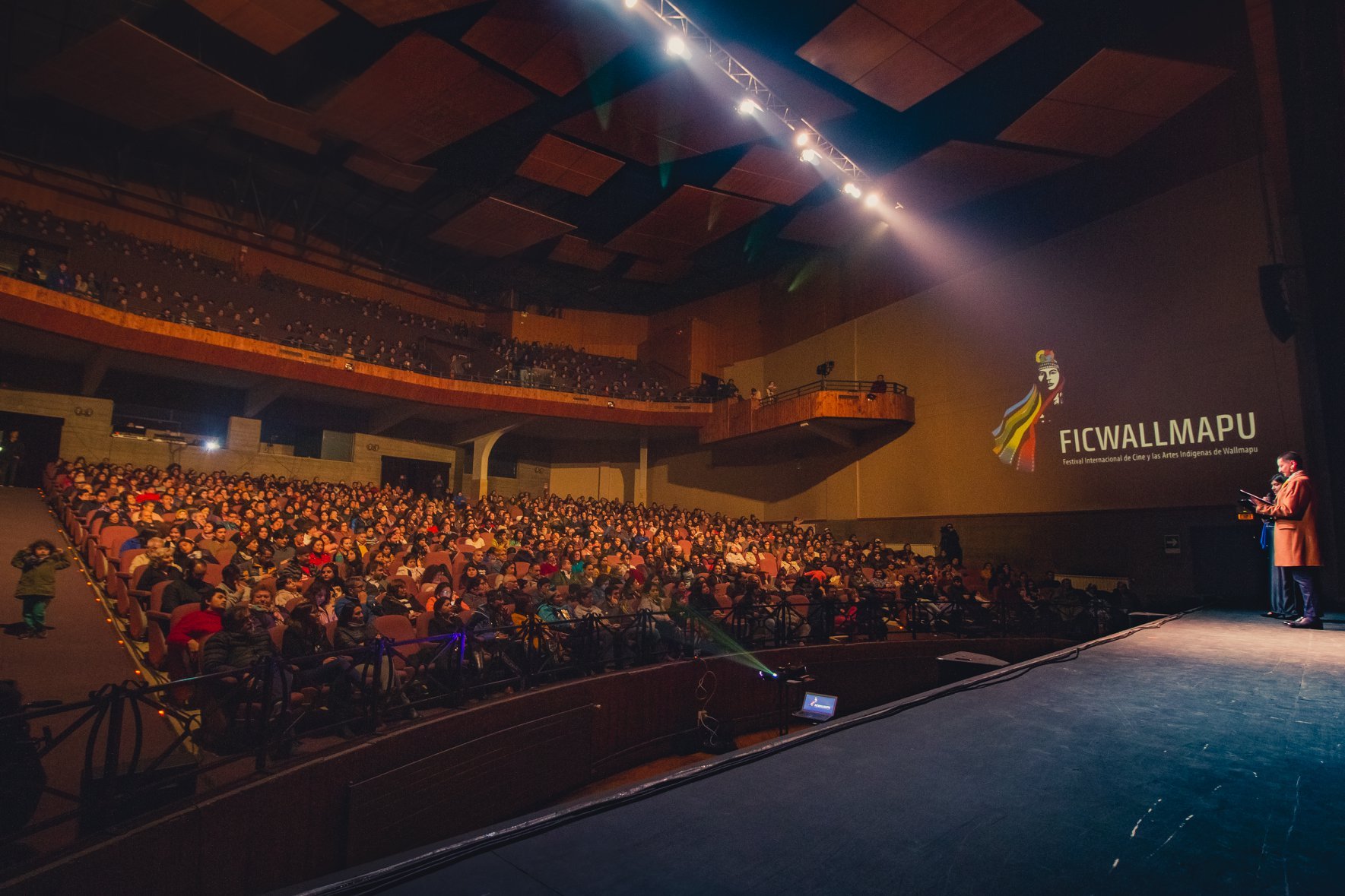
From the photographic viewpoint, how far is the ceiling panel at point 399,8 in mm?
9594

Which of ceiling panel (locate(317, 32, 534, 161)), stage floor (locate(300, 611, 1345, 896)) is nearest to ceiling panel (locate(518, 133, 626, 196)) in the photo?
ceiling panel (locate(317, 32, 534, 161))

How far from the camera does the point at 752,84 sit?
36.3 feet

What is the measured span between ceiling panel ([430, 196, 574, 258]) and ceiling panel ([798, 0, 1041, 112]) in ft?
27.6

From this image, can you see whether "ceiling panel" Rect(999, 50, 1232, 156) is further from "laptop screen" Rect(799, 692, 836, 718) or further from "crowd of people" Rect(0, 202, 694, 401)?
"crowd of people" Rect(0, 202, 694, 401)

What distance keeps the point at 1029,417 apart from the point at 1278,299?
14.4ft

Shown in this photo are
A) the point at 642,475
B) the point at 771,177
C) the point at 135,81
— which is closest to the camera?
the point at 135,81

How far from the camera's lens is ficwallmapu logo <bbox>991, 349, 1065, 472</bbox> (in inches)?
504

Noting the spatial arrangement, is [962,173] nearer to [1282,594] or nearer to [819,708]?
[1282,594]

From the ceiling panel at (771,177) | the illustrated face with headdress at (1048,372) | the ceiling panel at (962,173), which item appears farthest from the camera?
the ceiling panel at (771,177)

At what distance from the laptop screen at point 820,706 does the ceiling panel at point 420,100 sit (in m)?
11.0

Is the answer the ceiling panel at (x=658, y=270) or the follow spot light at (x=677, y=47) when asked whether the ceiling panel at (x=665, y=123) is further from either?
the ceiling panel at (x=658, y=270)

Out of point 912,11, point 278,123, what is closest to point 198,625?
point 912,11

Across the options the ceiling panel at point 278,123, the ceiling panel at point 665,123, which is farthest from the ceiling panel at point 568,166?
the ceiling panel at point 278,123

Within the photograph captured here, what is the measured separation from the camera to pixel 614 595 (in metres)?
7.76
